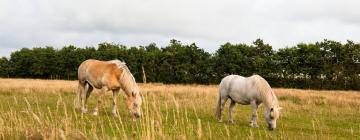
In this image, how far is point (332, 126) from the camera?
17.6m

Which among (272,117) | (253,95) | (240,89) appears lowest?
(272,117)

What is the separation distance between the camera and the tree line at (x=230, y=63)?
6094 cm

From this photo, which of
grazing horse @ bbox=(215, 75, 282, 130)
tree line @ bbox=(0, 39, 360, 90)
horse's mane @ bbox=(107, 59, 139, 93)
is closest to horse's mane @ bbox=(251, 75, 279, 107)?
grazing horse @ bbox=(215, 75, 282, 130)

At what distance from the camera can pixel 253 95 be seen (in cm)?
1588

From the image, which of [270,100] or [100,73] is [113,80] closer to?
[100,73]

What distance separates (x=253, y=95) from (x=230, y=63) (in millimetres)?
50441

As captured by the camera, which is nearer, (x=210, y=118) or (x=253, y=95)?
(x=253, y=95)

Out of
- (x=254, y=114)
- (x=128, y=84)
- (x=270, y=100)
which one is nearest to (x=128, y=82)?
(x=128, y=84)

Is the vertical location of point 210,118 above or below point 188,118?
below

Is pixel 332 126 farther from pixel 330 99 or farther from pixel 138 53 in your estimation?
pixel 138 53

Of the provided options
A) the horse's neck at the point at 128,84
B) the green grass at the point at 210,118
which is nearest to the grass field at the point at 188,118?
the green grass at the point at 210,118

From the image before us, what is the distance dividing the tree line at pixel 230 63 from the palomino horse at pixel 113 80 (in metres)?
39.8

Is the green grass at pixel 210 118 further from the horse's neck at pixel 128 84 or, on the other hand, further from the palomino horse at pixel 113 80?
the horse's neck at pixel 128 84

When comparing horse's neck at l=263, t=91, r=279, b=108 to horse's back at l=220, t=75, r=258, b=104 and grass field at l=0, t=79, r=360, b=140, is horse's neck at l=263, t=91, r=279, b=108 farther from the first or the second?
grass field at l=0, t=79, r=360, b=140
